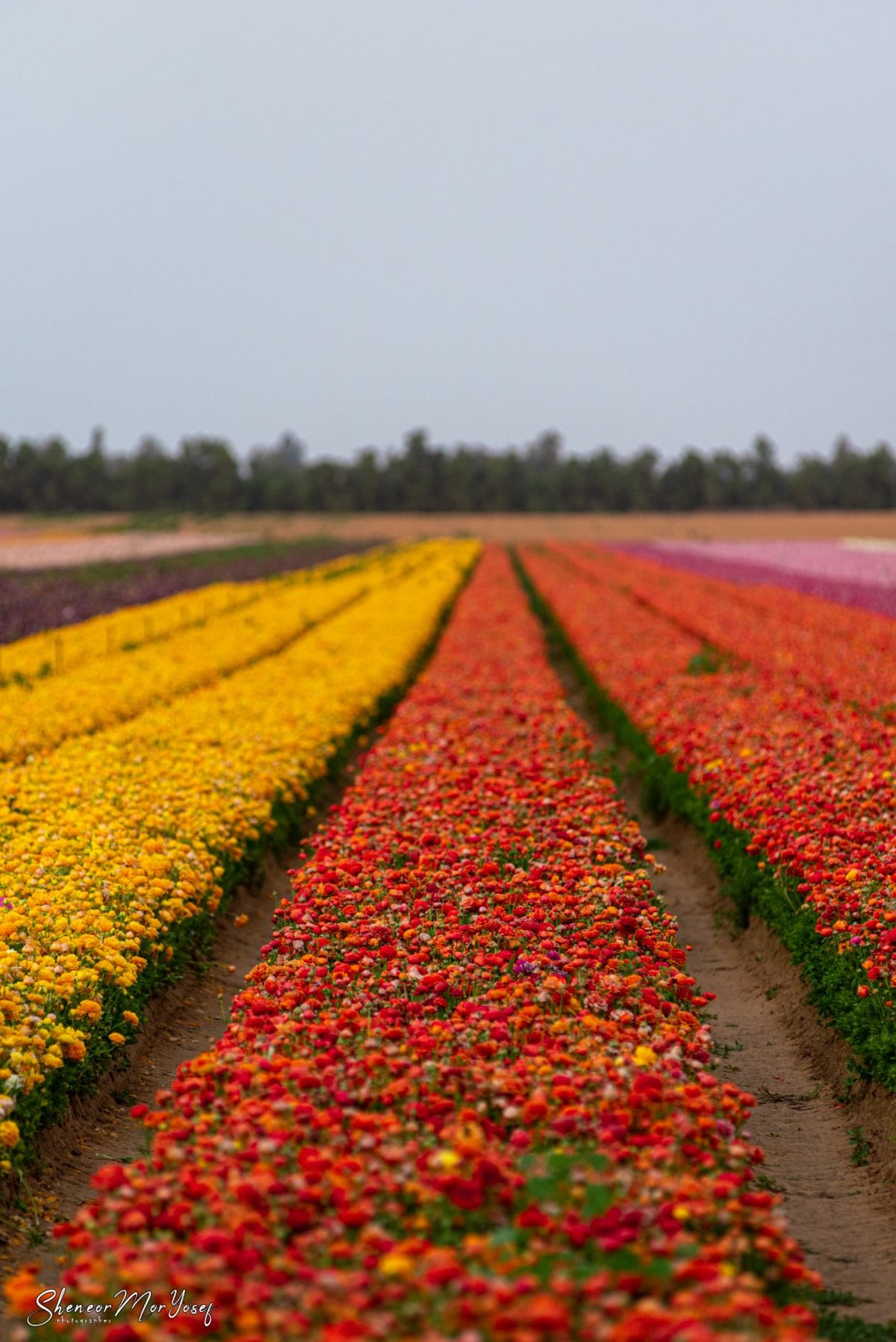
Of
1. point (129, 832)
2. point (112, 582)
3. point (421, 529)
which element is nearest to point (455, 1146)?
point (129, 832)

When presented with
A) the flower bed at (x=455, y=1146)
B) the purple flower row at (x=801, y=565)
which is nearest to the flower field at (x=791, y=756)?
the flower bed at (x=455, y=1146)

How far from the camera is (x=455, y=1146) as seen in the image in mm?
5211

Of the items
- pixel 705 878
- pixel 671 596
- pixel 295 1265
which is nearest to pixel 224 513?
pixel 671 596

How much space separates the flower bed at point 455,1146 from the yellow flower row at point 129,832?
3.62 feet

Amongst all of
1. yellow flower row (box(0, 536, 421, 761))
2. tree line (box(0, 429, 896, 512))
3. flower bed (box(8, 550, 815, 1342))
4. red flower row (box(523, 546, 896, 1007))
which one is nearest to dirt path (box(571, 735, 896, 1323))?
red flower row (box(523, 546, 896, 1007))

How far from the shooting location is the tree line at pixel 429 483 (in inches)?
5123

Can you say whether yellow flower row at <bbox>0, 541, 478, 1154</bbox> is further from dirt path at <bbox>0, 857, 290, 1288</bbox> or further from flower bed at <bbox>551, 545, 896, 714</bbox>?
flower bed at <bbox>551, 545, 896, 714</bbox>

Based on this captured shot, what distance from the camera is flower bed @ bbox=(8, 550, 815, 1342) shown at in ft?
13.8

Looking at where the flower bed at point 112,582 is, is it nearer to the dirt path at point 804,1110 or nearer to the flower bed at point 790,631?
the flower bed at point 790,631

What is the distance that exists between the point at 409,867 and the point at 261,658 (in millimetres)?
15920

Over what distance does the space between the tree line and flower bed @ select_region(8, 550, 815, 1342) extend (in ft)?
405

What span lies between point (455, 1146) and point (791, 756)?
30.1 feet

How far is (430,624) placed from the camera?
2872cm

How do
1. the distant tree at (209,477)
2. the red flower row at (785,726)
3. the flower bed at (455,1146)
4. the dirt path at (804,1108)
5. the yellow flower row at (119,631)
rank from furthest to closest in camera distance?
the distant tree at (209,477) < the yellow flower row at (119,631) < the red flower row at (785,726) < the dirt path at (804,1108) < the flower bed at (455,1146)
